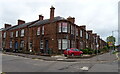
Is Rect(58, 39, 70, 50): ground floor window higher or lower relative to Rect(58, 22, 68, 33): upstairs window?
lower

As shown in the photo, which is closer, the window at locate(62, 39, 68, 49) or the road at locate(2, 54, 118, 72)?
the road at locate(2, 54, 118, 72)

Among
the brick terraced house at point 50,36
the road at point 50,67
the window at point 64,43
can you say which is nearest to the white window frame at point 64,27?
the brick terraced house at point 50,36

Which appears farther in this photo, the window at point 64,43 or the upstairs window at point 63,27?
the upstairs window at point 63,27

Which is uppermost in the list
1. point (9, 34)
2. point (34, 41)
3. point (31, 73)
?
point (9, 34)

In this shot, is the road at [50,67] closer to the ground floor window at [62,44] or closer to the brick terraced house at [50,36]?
the brick terraced house at [50,36]

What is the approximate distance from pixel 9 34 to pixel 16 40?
15.8 ft

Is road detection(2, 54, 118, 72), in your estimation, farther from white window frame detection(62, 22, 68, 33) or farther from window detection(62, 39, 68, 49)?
white window frame detection(62, 22, 68, 33)

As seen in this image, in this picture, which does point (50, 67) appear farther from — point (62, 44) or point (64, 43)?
point (64, 43)

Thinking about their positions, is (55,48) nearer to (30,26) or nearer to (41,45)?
(41,45)

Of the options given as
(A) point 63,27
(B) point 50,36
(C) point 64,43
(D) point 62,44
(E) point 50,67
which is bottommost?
(E) point 50,67

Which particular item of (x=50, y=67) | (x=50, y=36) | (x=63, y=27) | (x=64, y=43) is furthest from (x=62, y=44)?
(x=50, y=67)

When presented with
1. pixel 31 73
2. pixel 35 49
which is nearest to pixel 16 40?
pixel 35 49

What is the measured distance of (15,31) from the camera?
3359 centimetres

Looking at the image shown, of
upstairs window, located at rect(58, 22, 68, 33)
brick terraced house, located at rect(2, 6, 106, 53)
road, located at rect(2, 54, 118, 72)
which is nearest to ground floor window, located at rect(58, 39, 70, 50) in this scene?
brick terraced house, located at rect(2, 6, 106, 53)
